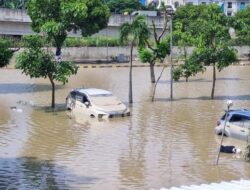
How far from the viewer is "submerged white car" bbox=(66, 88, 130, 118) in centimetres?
2814

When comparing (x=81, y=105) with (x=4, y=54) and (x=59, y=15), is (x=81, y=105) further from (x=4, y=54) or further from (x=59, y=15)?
(x=59, y=15)

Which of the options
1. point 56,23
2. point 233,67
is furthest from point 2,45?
point 233,67

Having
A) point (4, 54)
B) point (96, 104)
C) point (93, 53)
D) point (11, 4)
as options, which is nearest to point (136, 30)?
point (96, 104)

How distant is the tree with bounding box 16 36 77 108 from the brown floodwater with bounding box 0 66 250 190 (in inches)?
66.0

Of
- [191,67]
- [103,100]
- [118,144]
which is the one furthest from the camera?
[191,67]

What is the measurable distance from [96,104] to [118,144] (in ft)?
21.8

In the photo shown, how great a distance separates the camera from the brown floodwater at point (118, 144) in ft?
57.0

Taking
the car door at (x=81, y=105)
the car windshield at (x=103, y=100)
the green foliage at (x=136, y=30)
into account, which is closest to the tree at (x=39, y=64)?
the car door at (x=81, y=105)

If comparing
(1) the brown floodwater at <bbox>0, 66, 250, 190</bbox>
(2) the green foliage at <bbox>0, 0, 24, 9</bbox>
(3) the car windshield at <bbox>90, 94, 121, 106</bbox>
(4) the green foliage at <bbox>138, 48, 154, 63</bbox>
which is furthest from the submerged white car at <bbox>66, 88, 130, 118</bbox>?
(2) the green foliage at <bbox>0, 0, 24, 9</bbox>

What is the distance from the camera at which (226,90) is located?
40219mm

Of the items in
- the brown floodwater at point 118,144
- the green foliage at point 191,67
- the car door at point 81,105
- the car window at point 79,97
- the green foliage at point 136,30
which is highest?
the green foliage at point 136,30

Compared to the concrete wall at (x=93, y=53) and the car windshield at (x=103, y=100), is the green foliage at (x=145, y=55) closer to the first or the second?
the car windshield at (x=103, y=100)

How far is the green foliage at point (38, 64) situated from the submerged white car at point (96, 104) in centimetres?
137

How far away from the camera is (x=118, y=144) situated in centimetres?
2220
